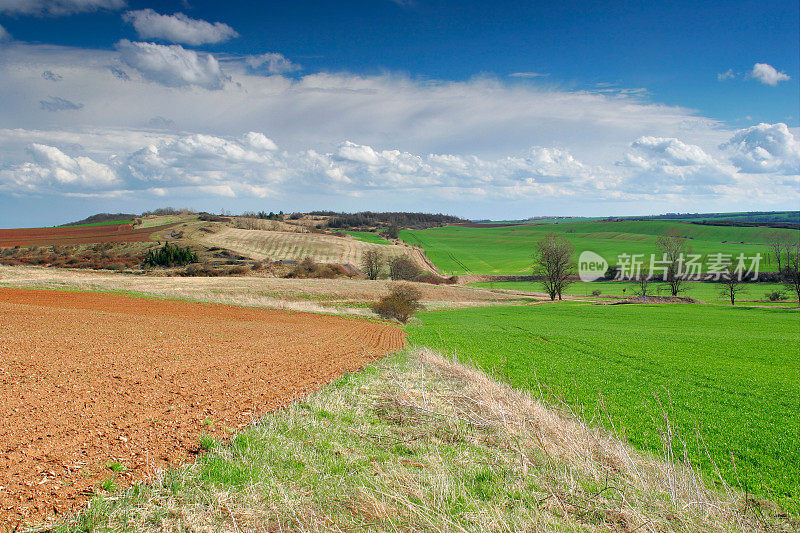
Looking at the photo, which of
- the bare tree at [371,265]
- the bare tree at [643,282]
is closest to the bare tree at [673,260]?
the bare tree at [643,282]

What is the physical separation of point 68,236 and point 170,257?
2989 centimetres

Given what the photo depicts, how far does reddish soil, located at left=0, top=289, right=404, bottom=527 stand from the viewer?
5.65 metres

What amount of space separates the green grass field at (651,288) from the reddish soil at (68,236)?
226ft

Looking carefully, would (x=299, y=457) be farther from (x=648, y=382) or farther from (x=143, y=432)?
(x=648, y=382)

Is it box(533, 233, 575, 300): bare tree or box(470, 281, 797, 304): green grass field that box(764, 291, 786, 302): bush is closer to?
box(470, 281, 797, 304): green grass field

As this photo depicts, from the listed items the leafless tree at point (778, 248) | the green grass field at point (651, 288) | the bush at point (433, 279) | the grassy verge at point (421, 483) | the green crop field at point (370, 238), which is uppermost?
the green crop field at point (370, 238)

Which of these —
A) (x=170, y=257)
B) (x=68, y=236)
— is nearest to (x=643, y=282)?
(x=170, y=257)

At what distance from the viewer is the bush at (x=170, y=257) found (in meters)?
69.2

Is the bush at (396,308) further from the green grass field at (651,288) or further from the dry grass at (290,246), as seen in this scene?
the dry grass at (290,246)

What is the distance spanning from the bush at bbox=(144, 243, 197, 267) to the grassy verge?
71156 millimetres

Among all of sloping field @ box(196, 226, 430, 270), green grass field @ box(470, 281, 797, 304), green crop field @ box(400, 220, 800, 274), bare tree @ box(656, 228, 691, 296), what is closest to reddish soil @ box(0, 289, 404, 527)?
green grass field @ box(470, 281, 797, 304)

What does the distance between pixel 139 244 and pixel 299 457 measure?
282ft

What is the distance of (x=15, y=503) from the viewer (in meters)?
4.83

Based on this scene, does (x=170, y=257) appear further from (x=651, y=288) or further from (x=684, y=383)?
(x=651, y=288)
